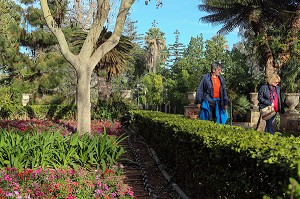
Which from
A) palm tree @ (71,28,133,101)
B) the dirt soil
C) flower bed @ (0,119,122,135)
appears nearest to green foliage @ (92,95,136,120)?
palm tree @ (71,28,133,101)

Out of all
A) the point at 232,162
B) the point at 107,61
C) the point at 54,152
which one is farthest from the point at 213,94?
the point at 107,61

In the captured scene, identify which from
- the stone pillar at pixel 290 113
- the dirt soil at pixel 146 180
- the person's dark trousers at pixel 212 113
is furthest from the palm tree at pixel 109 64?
the person's dark trousers at pixel 212 113

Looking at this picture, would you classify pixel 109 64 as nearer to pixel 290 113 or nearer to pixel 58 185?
pixel 290 113

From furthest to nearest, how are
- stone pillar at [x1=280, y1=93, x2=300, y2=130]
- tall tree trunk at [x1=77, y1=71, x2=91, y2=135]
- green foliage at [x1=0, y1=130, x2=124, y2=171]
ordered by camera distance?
stone pillar at [x1=280, y1=93, x2=300, y2=130]
tall tree trunk at [x1=77, y1=71, x2=91, y2=135]
green foliage at [x1=0, y1=130, x2=124, y2=171]

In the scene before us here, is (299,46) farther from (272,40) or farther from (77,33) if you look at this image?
(77,33)

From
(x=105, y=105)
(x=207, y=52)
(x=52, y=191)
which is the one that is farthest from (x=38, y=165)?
(x=207, y=52)

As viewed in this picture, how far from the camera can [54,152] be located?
5688 millimetres

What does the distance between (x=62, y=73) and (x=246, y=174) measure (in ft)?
67.3

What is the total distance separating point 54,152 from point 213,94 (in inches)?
119

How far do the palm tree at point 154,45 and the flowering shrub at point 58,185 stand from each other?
46.9 m

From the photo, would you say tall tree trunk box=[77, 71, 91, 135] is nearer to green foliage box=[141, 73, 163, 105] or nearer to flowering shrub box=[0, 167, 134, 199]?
flowering shrub box=[0, 167, 134, 199]

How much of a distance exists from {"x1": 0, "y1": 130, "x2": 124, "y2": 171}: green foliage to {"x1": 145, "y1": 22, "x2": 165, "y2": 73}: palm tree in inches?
1802

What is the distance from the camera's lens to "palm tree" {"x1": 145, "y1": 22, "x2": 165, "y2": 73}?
180 feet

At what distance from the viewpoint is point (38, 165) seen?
5.58 meters
